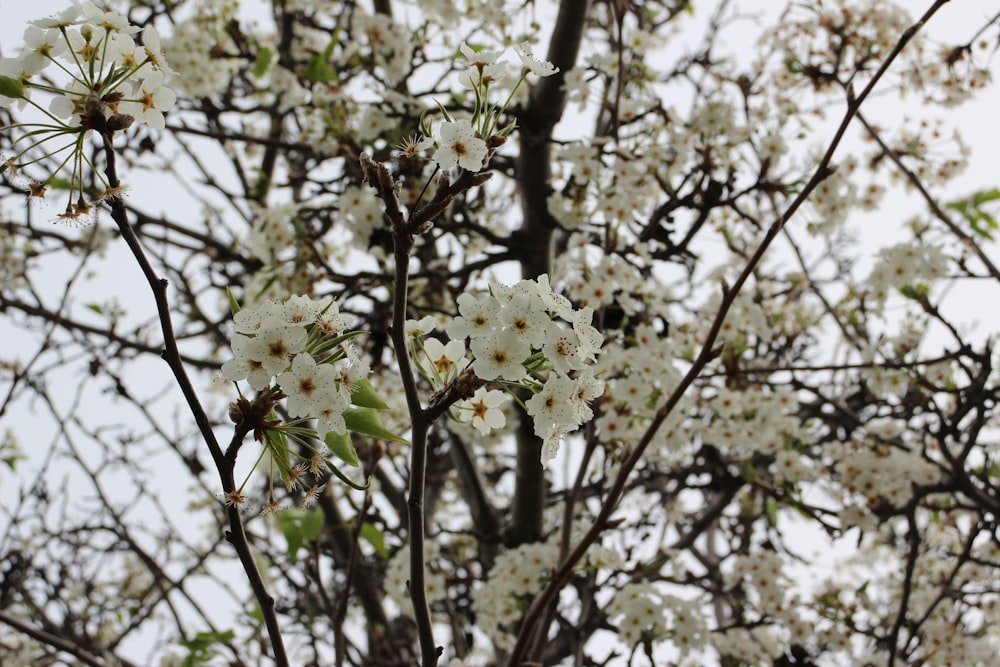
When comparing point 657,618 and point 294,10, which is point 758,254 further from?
point 294,10

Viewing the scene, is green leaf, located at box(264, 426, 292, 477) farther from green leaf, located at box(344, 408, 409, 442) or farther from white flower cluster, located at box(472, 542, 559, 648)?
white flower cluster, located at box(472, 542, 559, 648)

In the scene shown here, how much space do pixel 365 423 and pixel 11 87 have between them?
2.41 ft

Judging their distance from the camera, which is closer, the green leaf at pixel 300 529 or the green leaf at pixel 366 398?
the green leaf at pixel 366 398

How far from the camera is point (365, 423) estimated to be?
128cm

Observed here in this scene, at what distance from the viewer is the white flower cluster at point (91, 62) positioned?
4.12 ft

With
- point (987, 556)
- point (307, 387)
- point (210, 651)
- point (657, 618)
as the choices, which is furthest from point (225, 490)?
point (987, 556)

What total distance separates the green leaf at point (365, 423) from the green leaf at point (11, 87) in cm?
69

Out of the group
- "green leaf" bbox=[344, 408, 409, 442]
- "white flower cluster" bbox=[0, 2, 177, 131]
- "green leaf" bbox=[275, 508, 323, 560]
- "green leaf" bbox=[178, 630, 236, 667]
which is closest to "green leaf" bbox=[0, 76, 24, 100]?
"white flower cluster" bbox=[0, 2, 177, 131]

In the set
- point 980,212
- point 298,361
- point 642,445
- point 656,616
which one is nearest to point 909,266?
point 980,212

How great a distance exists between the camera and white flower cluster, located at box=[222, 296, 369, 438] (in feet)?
3.87

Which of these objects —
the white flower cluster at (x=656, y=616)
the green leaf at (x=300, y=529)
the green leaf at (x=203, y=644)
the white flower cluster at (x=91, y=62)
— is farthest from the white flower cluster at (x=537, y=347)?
the white flower cluster at (x=656, y=616)

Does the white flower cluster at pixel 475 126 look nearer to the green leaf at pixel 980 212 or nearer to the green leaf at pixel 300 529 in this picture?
the green leaf at pixel 300 529

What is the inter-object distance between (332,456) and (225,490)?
25 cm

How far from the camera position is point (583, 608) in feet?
9.50
